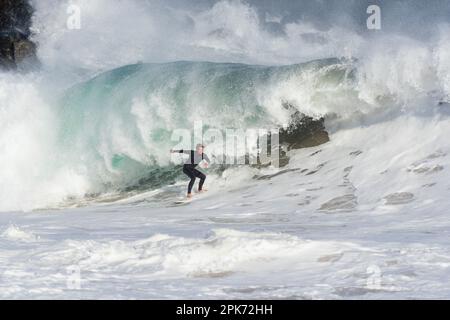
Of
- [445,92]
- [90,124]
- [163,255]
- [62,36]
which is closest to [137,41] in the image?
[62,36]

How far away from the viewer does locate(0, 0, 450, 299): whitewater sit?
186 inches

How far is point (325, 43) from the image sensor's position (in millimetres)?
37719

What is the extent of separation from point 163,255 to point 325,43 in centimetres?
3387

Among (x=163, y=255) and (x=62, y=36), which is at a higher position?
(x=62, y=36)

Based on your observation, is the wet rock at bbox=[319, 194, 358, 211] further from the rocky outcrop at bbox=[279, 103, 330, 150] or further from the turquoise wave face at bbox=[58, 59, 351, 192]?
the turquoise wave face at bbox=[58, 59, 351, 192]

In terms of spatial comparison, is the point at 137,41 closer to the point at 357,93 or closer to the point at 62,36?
the point at 62,36

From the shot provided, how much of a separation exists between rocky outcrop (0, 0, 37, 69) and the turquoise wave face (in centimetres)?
726

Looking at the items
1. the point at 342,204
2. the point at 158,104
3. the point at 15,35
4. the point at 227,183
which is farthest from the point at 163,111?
the point at 15,35

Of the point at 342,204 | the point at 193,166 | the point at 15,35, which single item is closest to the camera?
the point at 342,204

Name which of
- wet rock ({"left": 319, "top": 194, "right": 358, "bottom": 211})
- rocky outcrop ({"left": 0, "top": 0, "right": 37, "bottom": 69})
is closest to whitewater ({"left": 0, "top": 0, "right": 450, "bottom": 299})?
wet rock ({"left": 319, "top": 194, "right": 358, "bottom": 211})

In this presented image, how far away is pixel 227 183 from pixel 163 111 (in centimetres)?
342

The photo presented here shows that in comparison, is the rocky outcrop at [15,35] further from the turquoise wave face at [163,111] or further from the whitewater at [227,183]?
the turquoise wave face at [163,111]

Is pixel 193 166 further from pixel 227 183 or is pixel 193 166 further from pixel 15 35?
pixel 15 35

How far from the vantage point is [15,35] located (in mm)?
23688
